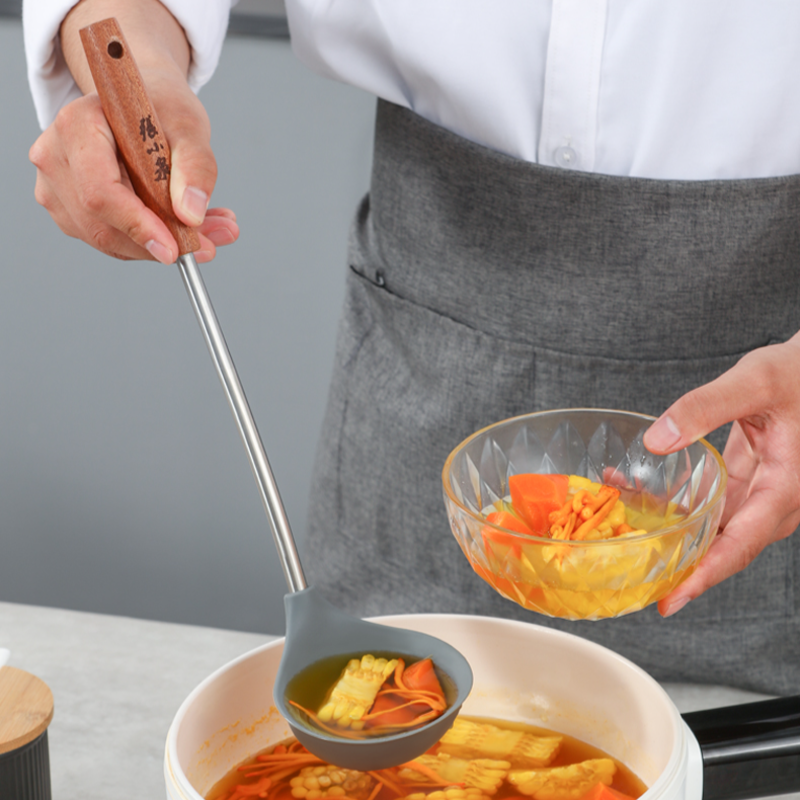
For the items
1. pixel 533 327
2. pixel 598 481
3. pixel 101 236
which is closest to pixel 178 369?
pixel 533 327

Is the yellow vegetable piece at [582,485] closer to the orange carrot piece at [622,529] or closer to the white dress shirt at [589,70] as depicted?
the orange carrot piece at [622,529]

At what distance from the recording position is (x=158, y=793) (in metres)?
0.69

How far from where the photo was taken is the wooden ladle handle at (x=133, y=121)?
59 centimetres

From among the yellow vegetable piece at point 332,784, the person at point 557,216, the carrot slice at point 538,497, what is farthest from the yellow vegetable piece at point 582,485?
the yellow vegetable piece at point 332,784

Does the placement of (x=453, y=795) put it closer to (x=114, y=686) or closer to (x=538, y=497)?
(x=538, y=497)

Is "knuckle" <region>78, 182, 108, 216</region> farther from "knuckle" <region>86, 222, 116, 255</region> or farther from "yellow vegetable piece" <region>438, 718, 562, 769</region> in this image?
"yellow vegetable piece" <region>438, 718, 562, 769</region>

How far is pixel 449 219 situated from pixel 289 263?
37.5 inches

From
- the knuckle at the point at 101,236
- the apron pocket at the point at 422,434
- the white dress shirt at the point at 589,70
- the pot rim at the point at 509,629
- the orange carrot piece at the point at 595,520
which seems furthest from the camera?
the apron pocket at the point at 422,434

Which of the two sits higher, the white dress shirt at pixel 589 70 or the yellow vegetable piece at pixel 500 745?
the white dress shirt at pixel 589 70

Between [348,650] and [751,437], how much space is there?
1.06ft

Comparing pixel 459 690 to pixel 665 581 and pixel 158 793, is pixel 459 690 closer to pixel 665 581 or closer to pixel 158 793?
pixel 665 581

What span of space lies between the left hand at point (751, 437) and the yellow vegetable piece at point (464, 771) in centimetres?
15

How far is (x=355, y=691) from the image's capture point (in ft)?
1.90

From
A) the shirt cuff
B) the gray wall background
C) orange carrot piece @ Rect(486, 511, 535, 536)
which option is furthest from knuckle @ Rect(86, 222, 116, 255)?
the gray wall background
